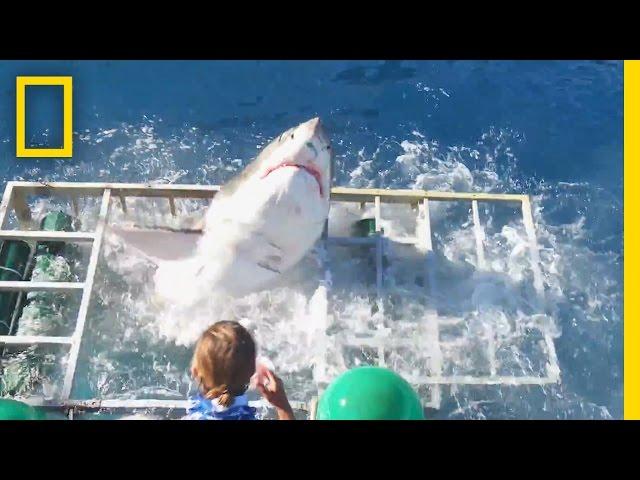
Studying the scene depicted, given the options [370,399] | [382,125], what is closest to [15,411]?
[370,399]

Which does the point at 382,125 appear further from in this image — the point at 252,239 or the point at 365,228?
the point at 252,239

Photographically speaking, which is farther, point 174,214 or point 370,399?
point 174,214

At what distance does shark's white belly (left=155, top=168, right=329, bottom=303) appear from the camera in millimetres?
5262

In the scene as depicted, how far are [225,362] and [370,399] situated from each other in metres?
0.78

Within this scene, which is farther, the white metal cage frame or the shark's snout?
the shark's snout

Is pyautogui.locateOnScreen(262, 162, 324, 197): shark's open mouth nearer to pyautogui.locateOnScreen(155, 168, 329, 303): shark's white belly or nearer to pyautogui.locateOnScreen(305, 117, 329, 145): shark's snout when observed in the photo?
pyautogui.locateOnScreen(155, 168, 329, 303): shark's white belly

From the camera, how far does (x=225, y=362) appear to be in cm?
392

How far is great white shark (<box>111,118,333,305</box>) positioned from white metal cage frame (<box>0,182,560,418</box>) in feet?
1.15

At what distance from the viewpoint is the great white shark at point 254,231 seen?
17.1ft

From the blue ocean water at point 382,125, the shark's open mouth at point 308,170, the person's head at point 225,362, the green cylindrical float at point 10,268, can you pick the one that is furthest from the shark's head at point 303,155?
the green cylindrical float at point 10,268

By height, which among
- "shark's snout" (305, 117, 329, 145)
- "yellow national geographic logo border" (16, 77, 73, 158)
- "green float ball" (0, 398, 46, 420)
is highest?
"yellow national geographic logo border" (16, 77, 73, 158)

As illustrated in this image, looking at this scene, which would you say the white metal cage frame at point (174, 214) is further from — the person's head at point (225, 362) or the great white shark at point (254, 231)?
the person's head at point (225, 362)

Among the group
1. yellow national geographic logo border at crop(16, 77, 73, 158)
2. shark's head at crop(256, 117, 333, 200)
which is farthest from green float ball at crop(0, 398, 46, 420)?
yellow national geographic logo border at crop(16, 77, 73, 158)
